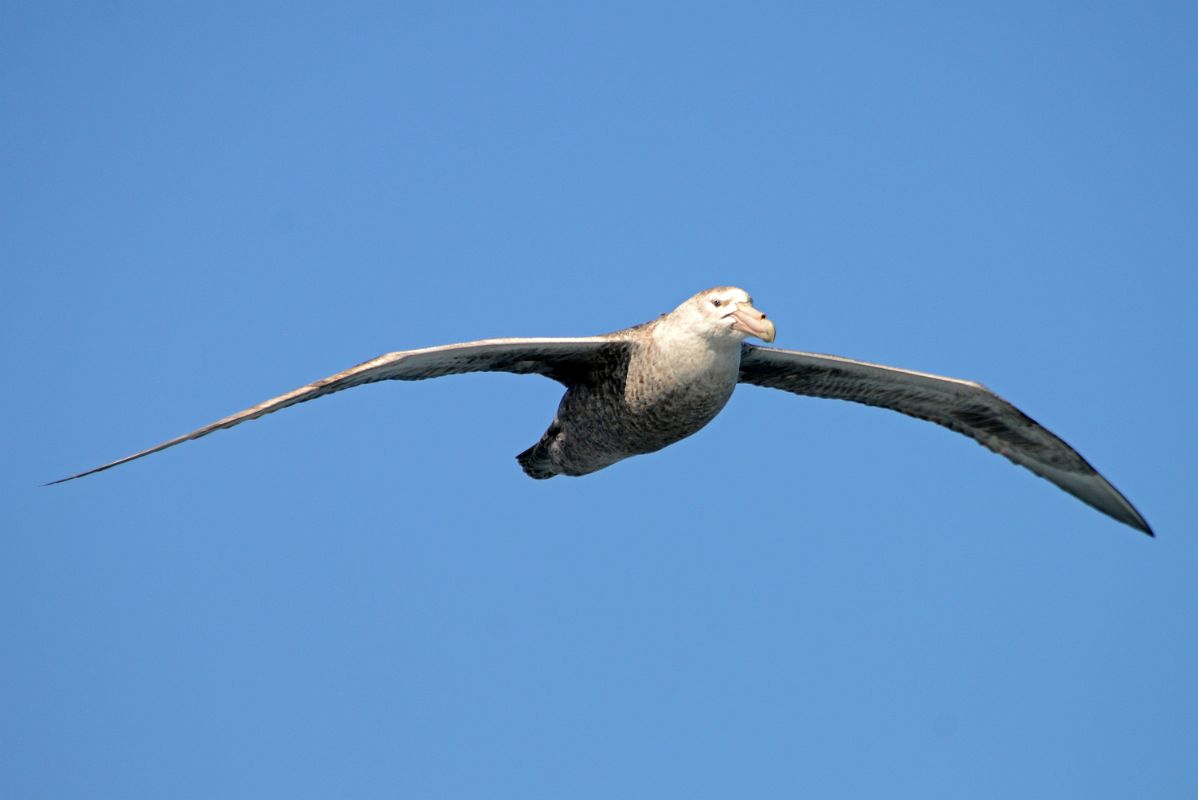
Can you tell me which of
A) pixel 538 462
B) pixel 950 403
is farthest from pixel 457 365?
pixel 950 403

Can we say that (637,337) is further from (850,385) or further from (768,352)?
(850,385)

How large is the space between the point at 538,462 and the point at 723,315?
305 cm

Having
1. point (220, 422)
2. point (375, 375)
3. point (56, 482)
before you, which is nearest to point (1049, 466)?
point (375, 375)

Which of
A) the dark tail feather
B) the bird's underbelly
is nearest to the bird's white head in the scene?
the bird's underbelly

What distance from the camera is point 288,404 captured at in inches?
437

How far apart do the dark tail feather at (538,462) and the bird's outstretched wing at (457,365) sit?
2.69 feet

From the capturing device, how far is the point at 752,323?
11430 millimetres

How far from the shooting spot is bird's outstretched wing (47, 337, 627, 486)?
10.8 metres

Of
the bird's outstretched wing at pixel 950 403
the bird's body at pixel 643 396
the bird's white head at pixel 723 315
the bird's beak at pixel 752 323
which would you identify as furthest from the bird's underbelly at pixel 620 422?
the bird's outstretched wing at pixel 950 403

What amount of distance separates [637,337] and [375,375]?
231cm

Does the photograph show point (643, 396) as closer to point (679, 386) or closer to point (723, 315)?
point (679, 386)

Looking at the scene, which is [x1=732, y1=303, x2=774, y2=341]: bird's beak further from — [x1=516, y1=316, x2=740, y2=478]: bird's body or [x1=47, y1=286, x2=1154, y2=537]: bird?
[x1=516, y1=316, x2=740, y2=478]: bird's body

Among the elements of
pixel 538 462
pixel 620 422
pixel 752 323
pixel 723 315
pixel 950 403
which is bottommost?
pixel 538 462

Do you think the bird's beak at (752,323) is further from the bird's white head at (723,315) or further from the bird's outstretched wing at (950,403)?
the bird's outstretched wing at (950,403)
